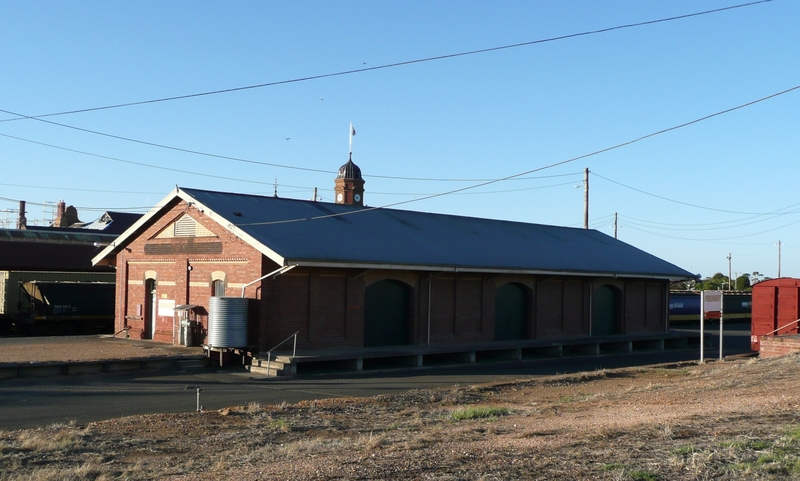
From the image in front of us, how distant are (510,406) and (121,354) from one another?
12.6 metres

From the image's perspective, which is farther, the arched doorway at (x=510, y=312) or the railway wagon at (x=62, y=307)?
the railway wagon at (x=62, y=307)

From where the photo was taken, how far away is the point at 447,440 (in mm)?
10859

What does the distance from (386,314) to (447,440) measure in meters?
16.2

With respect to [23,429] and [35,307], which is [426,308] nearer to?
[23,429]

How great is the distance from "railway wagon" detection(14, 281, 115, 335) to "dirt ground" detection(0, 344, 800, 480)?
2370 cm

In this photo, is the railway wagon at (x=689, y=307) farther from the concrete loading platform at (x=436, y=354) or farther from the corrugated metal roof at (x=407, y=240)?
the concrete loading platform at (x=436, y=354)

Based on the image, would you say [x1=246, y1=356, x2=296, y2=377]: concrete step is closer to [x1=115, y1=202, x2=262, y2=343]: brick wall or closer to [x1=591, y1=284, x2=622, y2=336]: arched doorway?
[x1=115, y1=202, x2=262, y2=343]: brick wall

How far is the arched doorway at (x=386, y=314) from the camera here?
26562 millimetres

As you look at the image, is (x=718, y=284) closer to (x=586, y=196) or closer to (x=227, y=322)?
(x=586, y=196)

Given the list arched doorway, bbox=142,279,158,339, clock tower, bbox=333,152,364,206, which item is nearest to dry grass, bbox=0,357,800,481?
arched doorway, bbox=142,279,158,339

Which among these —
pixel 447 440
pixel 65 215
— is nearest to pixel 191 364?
pixel 447 440

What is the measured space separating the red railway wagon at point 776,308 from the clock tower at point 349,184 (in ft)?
60.1

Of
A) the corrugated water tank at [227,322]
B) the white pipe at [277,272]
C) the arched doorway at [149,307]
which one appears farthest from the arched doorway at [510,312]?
the arched doorway at [149,307]

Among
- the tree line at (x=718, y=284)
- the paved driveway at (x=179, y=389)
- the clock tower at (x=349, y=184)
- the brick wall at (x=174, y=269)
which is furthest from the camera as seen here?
the tree line at (x=718, y=284)
